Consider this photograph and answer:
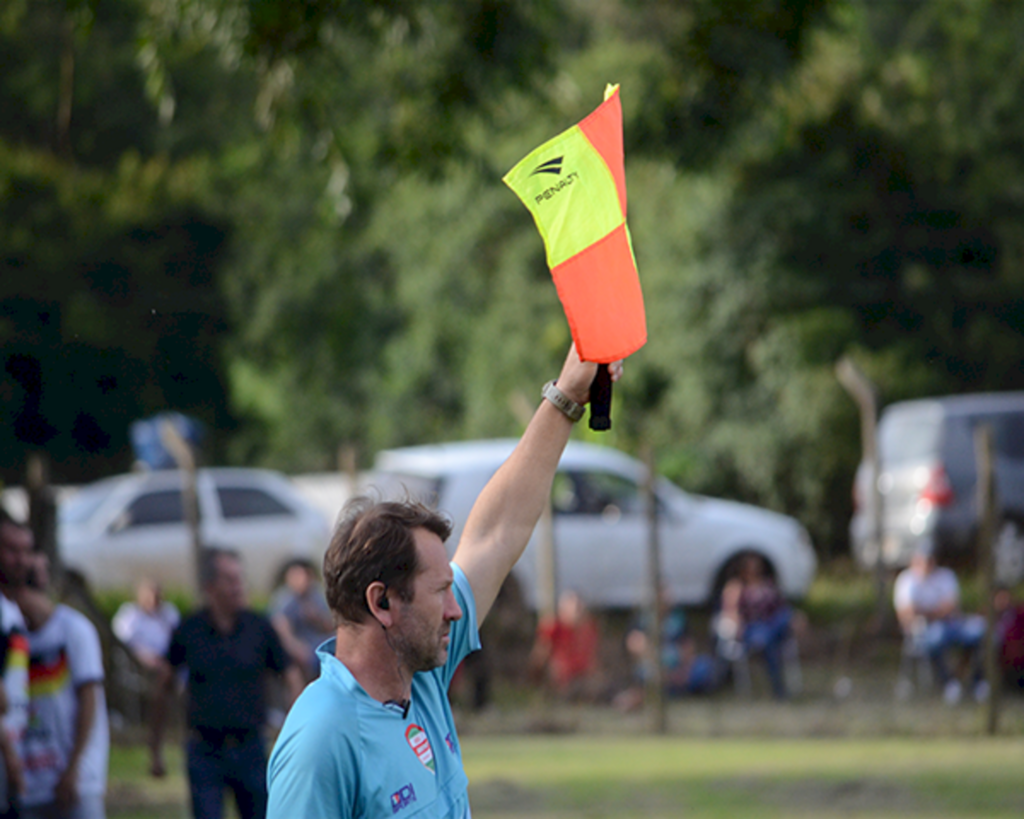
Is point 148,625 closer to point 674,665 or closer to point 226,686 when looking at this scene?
point 674,665

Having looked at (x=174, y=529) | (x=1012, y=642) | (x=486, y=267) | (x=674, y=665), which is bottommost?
(x=674, y=665)

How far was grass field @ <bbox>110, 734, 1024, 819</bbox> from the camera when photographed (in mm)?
10125

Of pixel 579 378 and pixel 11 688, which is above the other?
pixel 579 378

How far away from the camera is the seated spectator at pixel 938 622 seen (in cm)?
1482

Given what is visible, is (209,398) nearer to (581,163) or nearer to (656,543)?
(656,543)

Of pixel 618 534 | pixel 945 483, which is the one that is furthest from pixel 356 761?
pixel 945 483

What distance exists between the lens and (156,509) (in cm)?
1934

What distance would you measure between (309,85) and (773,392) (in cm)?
1605

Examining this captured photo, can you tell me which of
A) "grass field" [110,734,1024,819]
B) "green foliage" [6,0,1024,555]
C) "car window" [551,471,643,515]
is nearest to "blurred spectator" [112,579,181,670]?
"grass field" [110,734,1024,819]

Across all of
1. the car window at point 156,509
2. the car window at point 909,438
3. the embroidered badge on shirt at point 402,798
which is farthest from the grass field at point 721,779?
the embroidered badge on shirt at point 402,798

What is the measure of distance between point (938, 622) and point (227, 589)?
30.1 ft

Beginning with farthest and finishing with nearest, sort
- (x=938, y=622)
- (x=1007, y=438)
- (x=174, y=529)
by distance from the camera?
(x=174, y=529) < (x=1007, y=438) < (x=938, y=622)

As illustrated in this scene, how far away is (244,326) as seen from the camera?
30609 mm

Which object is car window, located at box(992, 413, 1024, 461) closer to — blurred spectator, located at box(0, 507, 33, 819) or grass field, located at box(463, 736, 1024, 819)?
grass field, located at box(463, 736, 1024, 819)
